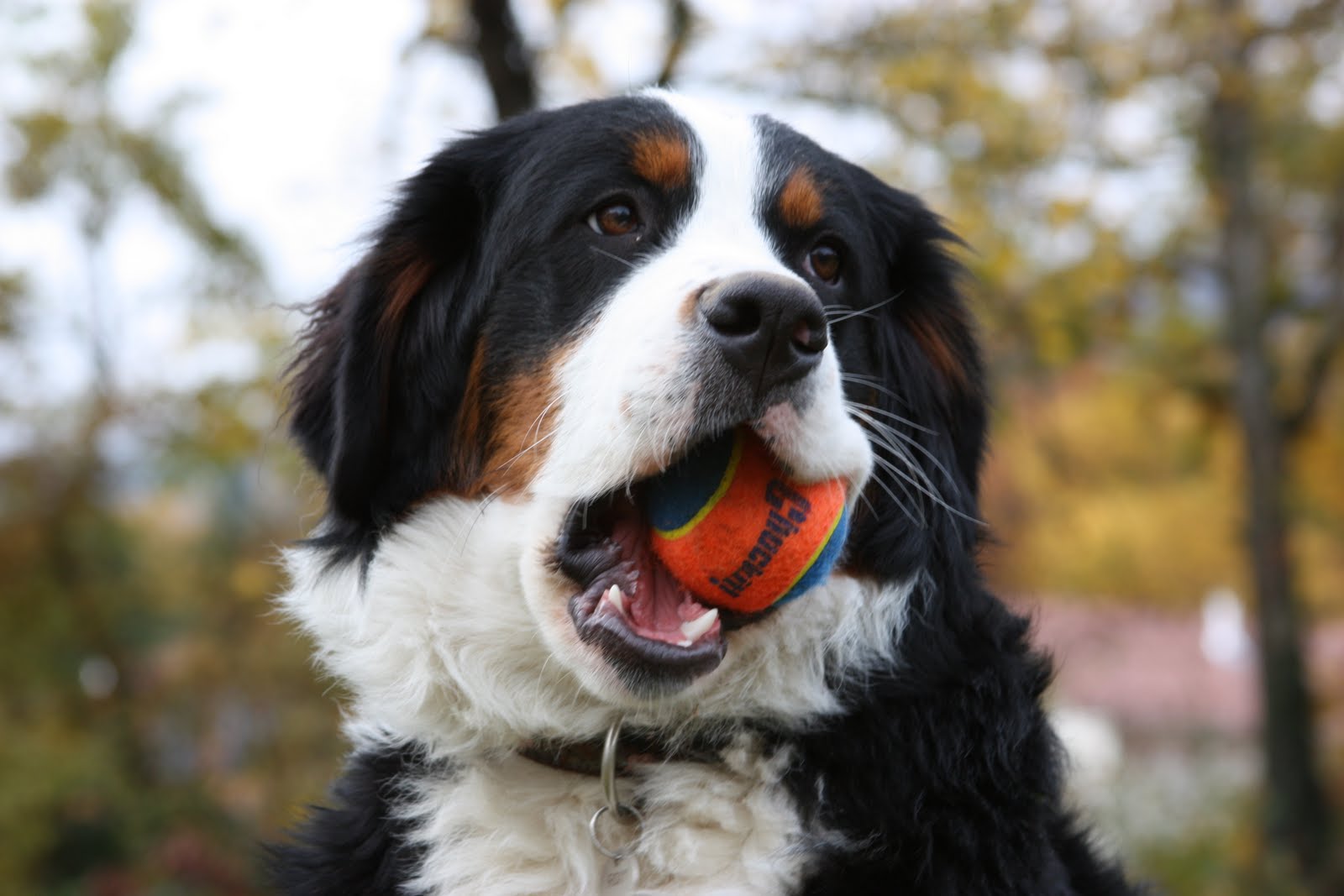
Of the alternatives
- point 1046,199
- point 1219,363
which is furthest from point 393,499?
point 1219,363

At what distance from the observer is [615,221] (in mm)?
2898

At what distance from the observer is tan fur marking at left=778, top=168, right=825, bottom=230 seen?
9.60ft

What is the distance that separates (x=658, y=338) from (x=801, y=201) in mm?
652

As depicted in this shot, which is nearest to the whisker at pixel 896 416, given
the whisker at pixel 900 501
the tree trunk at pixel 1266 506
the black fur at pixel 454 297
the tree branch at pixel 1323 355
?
the whisker at pixel 900 501

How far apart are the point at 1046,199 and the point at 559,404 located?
14.3ft

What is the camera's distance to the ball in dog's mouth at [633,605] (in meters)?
2.43

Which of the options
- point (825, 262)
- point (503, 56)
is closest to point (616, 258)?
point (825, 262)

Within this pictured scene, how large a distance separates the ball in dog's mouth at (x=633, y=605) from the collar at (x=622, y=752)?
0.24m

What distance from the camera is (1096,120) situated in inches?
272

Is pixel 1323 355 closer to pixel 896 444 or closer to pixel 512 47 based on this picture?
pixel 512 47

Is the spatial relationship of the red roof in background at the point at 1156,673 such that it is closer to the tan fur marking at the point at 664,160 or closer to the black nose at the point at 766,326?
the tan fur marking at the point at 664,160

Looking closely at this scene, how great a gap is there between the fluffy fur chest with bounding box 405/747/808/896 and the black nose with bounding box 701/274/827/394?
→ 0.77 metres

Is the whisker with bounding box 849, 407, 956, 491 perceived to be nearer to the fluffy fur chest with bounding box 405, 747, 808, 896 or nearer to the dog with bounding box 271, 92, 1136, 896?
the dog with bounding box 271, 92, 1136, 896

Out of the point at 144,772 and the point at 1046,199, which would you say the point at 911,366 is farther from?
the point at 144,772
